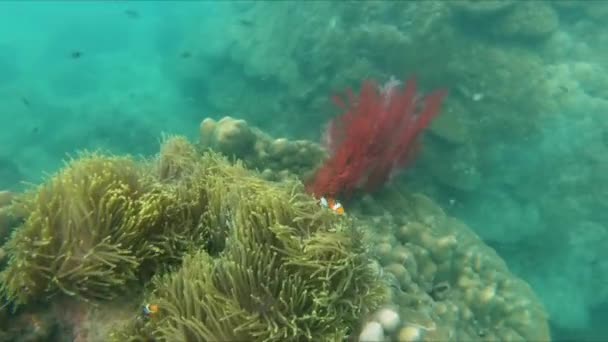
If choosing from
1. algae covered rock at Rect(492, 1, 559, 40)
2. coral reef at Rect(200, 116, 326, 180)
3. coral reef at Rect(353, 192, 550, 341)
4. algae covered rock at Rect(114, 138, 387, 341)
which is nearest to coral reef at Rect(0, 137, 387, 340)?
algae covered rock at Rect(114, 138, 387, 341)

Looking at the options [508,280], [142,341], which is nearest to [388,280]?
[142,341]

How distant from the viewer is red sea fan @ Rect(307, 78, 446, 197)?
5836 millimetres

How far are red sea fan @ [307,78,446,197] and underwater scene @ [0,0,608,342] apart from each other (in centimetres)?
3

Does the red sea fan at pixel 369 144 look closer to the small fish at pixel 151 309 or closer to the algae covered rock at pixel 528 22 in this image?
the small fish at pixel 151 309

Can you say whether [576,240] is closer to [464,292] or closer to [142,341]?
[464,292]

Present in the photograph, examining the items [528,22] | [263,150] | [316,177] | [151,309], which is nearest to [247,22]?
[528,22]

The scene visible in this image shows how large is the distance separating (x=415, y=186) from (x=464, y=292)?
3766 millimetres

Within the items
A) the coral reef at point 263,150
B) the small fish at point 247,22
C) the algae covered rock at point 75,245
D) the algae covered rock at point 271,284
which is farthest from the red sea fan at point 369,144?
the small fish at point 247,22

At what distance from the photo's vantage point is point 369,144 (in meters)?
6.16

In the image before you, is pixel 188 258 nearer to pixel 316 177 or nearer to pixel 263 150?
pixel 316 177

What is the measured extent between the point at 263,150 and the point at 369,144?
1379 mm

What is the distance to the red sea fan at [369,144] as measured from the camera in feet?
19.1

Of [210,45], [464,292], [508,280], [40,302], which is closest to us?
[40,302]

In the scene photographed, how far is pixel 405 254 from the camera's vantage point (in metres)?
5.09
